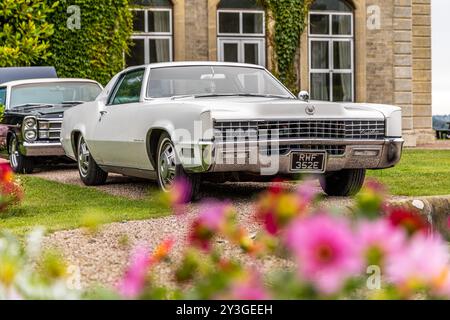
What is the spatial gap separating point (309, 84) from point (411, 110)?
3115mm

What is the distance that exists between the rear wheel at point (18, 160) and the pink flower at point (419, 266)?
12.2 m

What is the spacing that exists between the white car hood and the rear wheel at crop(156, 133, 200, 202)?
457mm

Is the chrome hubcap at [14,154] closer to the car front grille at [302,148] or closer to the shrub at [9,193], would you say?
the shrub at [9,193]

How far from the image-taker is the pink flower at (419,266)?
138 cm

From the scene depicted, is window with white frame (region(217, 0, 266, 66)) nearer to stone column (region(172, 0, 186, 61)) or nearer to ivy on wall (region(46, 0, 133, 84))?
stone column (region(172, 0, 186, 61))

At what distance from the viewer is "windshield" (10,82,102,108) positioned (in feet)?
46.0

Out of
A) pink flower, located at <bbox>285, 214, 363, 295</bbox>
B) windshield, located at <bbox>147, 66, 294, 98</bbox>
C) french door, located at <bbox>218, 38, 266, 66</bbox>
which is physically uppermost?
french door, located at <bbox>218, 38, 266, 66</bbox>

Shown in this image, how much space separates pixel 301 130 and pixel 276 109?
0.98 ft

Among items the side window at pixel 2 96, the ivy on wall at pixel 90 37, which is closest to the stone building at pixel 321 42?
the ivy on wall at pixel 90 37

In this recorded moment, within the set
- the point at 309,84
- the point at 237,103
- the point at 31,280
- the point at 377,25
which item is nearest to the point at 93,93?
the point at 237,103

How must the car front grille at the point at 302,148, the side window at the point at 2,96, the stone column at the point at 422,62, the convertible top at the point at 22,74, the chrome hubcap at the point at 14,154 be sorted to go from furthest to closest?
1. the stone column at the point at 422,62
2. the convertible top at the point at 22,74
3. the side window at the point at 2,96
4. the chrome hubcap at the point at 14,154
5. the car front grille at the point at 302,148

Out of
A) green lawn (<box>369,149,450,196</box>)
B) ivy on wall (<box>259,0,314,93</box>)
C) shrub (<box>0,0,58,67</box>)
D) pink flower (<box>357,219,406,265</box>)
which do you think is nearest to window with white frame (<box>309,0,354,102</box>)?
ivy on wall (<box>259,0,314,93</box>)

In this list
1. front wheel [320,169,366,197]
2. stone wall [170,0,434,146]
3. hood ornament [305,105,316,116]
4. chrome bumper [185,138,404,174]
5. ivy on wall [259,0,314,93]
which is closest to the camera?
chrome bumper [185,138,404,174]
